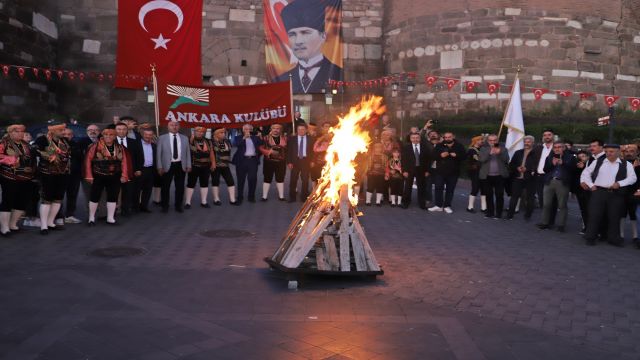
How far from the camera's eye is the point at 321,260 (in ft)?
22.1

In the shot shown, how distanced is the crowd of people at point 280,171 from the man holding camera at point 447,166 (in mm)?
23

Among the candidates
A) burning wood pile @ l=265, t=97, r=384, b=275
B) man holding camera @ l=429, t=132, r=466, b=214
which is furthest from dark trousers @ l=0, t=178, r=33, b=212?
man holding camera @ l=429, t=132, r=466, b=214

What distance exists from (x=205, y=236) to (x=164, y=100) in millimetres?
4217

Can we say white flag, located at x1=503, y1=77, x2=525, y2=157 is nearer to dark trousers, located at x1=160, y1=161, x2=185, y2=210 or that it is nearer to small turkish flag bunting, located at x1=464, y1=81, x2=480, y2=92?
small turkish flag bunting, located at x1=464, y1=81, x2=480, y2=92

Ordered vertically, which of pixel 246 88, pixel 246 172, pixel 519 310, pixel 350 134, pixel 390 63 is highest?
pixel 390 63

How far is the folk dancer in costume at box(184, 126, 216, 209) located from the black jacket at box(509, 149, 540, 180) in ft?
21.0

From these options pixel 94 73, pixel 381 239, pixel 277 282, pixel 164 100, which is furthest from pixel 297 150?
pixel 94 73

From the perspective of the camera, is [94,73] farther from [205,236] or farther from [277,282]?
[277,282]

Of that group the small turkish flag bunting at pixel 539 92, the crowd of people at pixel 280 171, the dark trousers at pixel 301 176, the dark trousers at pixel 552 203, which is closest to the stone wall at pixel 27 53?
the crowd of people at pixel 280 171

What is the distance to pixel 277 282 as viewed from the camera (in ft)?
22.0

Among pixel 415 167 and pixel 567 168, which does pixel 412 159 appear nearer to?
pixel 415 167

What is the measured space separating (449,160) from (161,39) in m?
11.7

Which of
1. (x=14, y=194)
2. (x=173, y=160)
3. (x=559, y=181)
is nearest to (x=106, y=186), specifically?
(x=14, y=194)

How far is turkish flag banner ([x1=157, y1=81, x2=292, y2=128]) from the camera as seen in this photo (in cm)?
1225
